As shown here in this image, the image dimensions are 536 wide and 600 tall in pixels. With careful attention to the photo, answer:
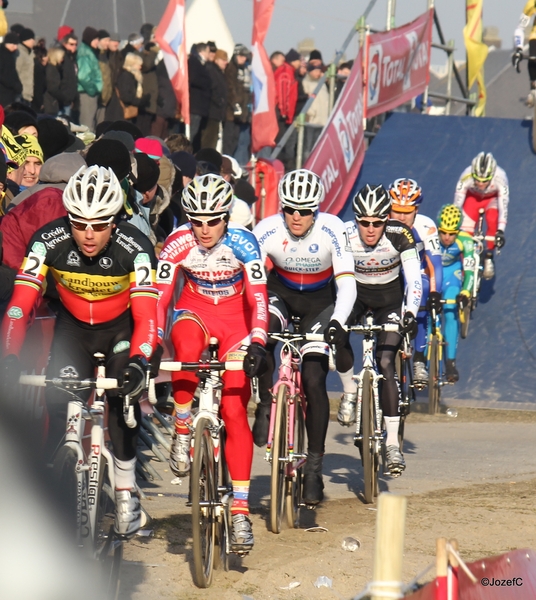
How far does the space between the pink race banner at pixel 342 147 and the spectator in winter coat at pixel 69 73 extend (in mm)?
3121

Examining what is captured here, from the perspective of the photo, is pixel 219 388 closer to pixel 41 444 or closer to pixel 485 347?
pixel 41 444

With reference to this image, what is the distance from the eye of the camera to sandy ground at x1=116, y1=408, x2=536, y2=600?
6.62m

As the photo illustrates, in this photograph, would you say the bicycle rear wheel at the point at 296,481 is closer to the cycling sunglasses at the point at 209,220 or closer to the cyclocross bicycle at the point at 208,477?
the cyclocross bicycle at the point at 208,477

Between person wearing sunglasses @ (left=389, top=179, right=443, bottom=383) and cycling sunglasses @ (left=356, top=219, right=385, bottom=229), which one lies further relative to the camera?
person wearing sunglasses @ (left=389, top=179, right=443, bottom=383)

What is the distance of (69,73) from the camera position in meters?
15.1

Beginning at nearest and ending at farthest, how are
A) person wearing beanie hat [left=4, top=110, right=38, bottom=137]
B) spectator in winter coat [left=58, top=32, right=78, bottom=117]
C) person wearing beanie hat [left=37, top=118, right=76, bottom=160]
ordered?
person wearing beanie hat [left=37, top=118, right=76, bottom=160] → person wearing beanie hat [left=4, top=110, right=38, bottom=137] → spectator in winter coat [left=58, top=32, right=78, bottom=117]

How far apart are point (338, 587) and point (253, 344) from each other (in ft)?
4.73

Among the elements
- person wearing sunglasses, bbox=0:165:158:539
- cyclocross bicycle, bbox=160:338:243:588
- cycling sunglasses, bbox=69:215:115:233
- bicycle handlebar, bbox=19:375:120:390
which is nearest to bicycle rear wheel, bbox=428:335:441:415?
cyclocross bicycle, bbox=160:338:243:588

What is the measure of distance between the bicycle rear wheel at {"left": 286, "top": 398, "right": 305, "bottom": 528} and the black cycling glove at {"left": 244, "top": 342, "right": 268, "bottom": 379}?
156 centimetres

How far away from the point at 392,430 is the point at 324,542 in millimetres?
1751

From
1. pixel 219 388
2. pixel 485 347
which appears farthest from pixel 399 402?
pixel 485 347

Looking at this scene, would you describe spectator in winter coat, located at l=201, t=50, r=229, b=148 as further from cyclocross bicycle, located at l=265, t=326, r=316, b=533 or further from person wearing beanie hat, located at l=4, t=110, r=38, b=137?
cyclocross bicycle, located at l=265, t=326, r=316, b=533

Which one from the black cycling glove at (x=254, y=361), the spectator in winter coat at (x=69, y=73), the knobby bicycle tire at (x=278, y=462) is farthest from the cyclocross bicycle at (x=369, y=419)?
the spectator in winter coat at (x=69, y=73)

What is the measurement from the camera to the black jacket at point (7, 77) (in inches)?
551
